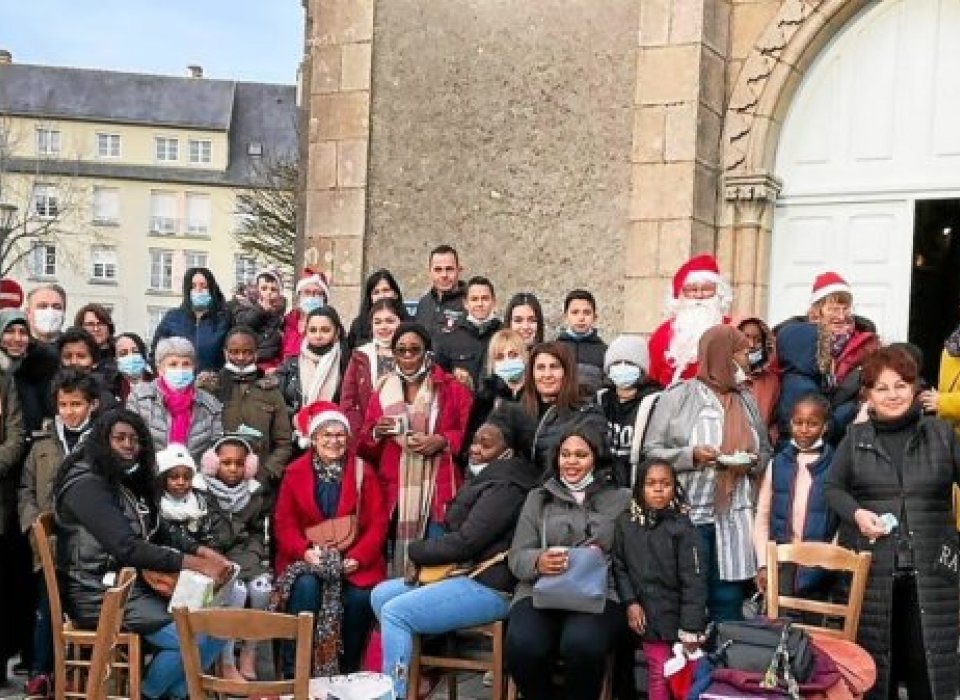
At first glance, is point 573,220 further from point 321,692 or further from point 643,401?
point 321,692

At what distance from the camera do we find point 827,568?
17.8ft

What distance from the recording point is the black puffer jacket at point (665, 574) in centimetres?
543

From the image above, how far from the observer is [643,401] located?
6094mm

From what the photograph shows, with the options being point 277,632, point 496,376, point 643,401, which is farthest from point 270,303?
point 277,632

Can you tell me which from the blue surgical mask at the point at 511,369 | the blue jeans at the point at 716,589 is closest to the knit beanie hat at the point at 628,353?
the blue surgical mask at the point at 511,369

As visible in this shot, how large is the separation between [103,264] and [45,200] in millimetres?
3819

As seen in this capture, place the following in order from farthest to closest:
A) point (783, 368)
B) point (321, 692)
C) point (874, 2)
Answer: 1. point (874, 2)
2. point (783, 368)
3. point (321, 692)

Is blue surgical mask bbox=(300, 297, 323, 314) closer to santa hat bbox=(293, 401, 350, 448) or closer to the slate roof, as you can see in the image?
santa hat bbox=(293, 401, 350, 448)

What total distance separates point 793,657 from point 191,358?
3642 millimetres

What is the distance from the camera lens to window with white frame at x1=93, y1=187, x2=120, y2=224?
189ft

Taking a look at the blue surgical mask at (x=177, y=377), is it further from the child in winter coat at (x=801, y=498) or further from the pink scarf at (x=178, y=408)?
the child in winter coat at (x=801, y=498)

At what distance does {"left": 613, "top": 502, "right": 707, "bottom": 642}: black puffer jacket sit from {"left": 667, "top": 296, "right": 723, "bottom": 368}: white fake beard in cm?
130

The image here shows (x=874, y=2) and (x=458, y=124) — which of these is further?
(x=458, y=124)

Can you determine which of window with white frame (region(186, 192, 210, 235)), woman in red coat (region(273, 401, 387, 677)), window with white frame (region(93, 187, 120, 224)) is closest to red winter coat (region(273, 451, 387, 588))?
woman in red coat (region(273, 401, 387, 677))
